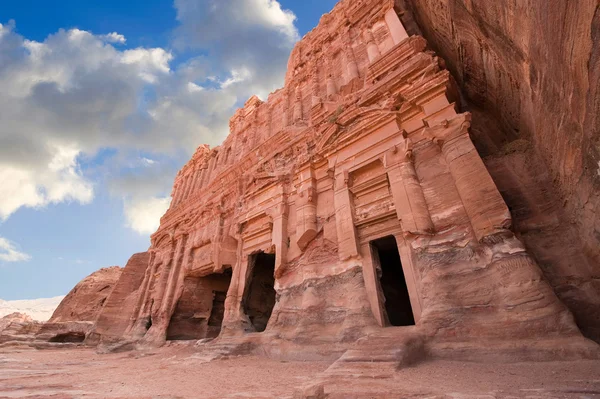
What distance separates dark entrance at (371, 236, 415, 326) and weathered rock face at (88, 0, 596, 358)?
0.06 m

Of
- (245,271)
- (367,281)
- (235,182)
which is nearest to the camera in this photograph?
(367,281)

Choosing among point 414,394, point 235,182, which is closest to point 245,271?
point 235,182

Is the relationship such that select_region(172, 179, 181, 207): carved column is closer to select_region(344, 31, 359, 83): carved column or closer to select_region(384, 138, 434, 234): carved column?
select_region(344, 31, 359, 83): carved column

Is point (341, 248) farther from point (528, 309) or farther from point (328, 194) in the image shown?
point (528, 309)

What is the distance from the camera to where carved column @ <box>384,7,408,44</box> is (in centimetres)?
974

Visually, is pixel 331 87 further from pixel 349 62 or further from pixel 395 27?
pixel 395 27

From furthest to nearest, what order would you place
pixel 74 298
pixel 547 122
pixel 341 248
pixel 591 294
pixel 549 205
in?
1. pixel 74 298
2. pixel 341 248
3. pixel 549 205
4. pixel 547 122
5. pixel 591 294

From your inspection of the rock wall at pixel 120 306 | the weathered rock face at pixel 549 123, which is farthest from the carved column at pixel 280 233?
the rock wall at pixel 120 306

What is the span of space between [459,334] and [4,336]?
20758 millimetres

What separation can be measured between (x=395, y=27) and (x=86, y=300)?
27.3 m

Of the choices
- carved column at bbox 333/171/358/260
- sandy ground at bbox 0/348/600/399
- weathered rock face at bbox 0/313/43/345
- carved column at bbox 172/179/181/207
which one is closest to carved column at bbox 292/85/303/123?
carved column at bbox 333/171/358/260

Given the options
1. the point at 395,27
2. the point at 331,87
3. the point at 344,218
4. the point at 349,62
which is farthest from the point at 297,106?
the point at 344,218

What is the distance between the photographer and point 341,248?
678 centimetres

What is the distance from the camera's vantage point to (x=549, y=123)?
14.3ft
